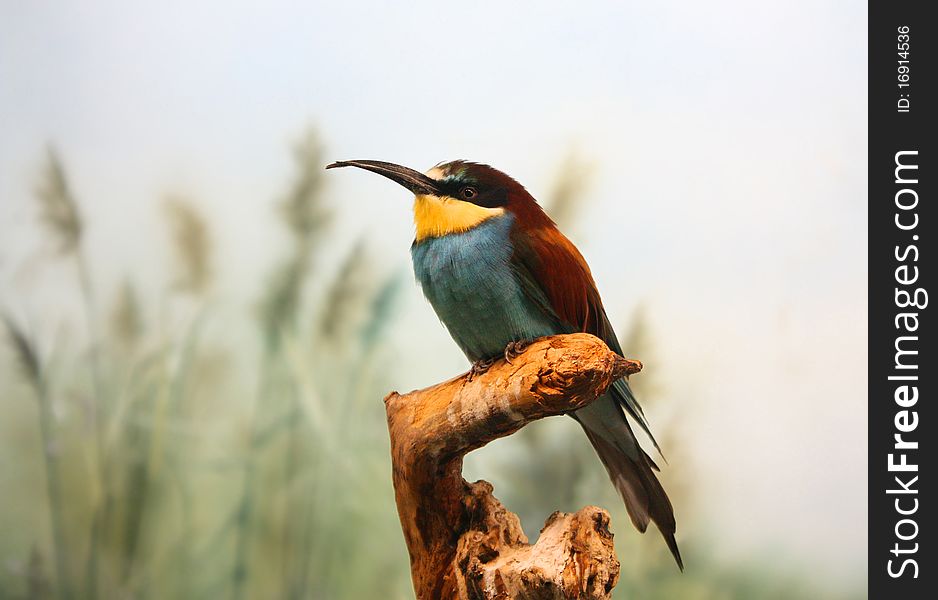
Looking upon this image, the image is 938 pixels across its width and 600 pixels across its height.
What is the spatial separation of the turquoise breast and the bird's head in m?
0.03

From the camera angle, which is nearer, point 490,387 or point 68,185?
point 490,387

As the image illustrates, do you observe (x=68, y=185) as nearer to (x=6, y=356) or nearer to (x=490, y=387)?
(x=6, y=356)

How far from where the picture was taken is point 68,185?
2535 millimetres

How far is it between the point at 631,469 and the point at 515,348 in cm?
45

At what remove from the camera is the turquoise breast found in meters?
1.73

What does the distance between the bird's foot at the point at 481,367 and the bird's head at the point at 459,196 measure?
A: 0.93 ft

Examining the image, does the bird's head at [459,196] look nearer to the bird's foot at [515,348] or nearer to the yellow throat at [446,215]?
the yellow throat at [446,215]

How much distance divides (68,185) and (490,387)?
1667 millimetres
